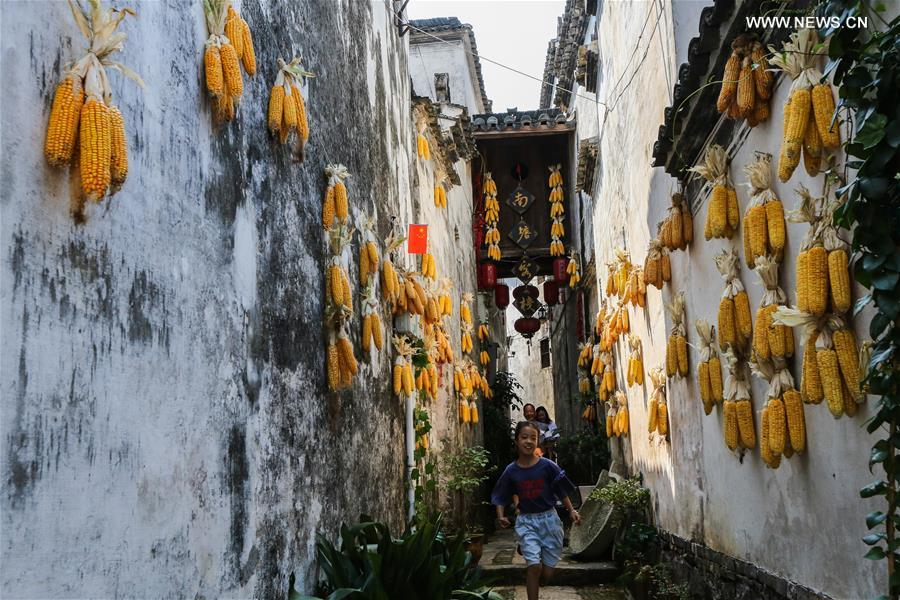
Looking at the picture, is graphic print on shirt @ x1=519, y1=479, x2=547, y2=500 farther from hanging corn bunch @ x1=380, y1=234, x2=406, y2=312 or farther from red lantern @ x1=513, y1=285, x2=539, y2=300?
red lantern @ x1=513, y1=285, x2=539, y2=300

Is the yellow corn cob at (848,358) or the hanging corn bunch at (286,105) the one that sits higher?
the hanging corn bunch at (286,105)

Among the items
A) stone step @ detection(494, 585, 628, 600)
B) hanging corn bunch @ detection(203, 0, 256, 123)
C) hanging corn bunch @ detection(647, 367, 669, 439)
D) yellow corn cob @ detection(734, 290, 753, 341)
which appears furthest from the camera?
stone step @ detection(494, 585, 628, 600)

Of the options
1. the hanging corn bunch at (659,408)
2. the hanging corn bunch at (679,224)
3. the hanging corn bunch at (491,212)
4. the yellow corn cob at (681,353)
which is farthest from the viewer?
the hanging corn bunch at (491,212)

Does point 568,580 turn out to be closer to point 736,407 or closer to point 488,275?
point 736,407

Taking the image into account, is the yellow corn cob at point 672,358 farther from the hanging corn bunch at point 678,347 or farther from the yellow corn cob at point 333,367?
the yellow corn cob at point 333,367

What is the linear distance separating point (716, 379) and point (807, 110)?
259 centimetres

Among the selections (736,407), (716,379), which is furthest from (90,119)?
(716,379)

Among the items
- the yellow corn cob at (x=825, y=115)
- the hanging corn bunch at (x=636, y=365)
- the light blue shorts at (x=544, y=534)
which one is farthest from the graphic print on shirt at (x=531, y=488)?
the yellow corn cob at (x=825, y=115)

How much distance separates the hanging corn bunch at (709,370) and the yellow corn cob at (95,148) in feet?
15.4

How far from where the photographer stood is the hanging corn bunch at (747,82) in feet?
15.3

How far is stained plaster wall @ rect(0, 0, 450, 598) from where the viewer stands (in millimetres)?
2367

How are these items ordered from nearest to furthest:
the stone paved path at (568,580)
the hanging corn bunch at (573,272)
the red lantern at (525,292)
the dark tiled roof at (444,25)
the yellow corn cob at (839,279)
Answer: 1. the yellow corn cob at (839,279)
2. the stone paved path at (568,580)
3. the hanging corn bunch at (573,272)
4. the red lantern at (525,292)
5. the dark tiled roof at (444,25)

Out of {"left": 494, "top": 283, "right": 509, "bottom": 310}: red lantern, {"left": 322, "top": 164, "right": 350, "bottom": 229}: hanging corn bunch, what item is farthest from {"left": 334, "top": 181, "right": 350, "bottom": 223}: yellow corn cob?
{"left": 494, "top": 283, "right": 509, "bottom": 310}: red lantern

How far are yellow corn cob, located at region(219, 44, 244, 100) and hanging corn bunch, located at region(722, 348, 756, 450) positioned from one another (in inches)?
143
